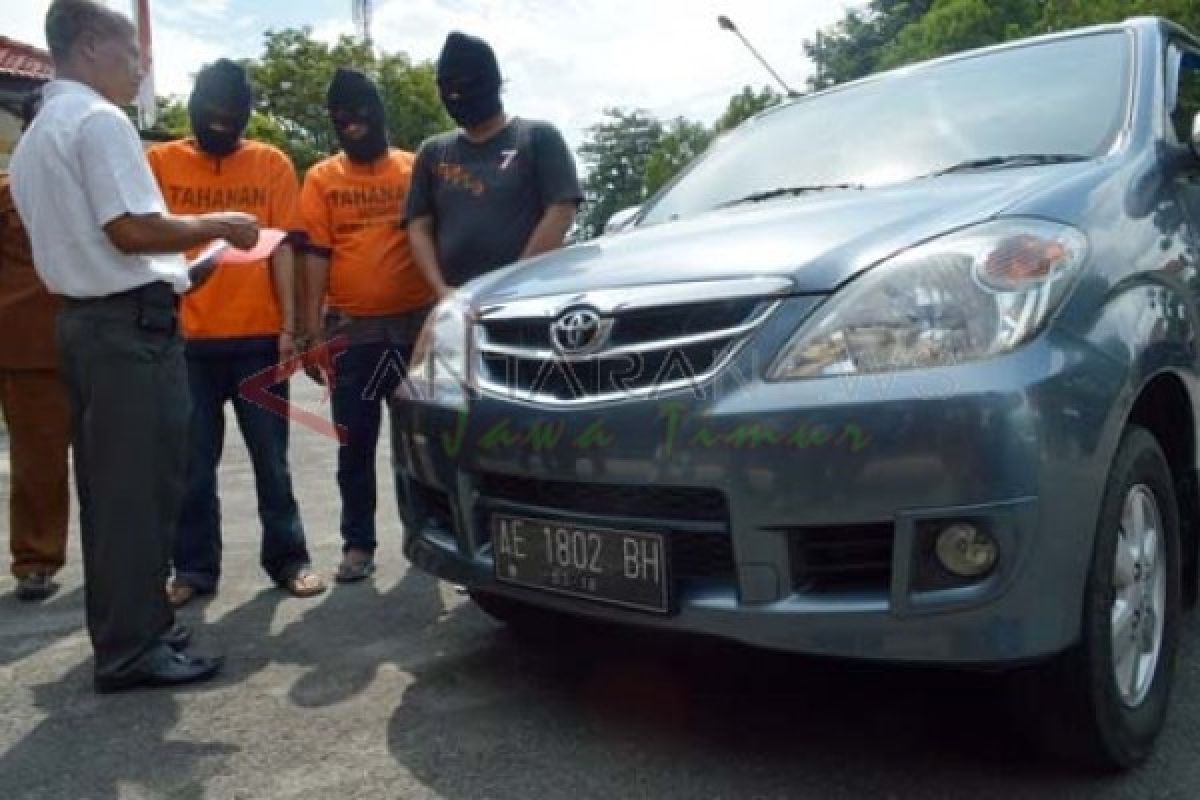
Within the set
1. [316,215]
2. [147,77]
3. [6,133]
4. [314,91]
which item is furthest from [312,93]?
[316,215]

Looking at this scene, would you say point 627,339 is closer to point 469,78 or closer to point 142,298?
point 142,298

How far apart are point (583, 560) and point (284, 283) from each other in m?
2.04

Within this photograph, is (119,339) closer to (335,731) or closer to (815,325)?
(335,731)

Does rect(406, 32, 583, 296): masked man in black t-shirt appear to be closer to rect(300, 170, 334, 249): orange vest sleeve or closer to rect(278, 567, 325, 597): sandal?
rect(300, 170, 334, 249): orange vest sleeve

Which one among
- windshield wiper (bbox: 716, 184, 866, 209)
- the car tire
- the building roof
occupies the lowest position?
the car tire

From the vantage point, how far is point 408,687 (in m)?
2.81

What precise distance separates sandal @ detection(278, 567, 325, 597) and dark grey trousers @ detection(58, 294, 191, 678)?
88 centimetres

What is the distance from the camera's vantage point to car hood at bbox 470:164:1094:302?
2096 mm

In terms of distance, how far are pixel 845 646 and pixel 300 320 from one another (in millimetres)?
2540

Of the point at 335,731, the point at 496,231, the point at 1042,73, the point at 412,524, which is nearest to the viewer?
the point at 335,731

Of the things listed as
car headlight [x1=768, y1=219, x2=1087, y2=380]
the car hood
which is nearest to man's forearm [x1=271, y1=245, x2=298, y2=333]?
the car hood

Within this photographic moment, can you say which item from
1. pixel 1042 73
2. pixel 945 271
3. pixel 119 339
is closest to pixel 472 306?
pixel 119 339

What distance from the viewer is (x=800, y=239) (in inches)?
87.0

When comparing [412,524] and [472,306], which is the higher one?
[472,306]
